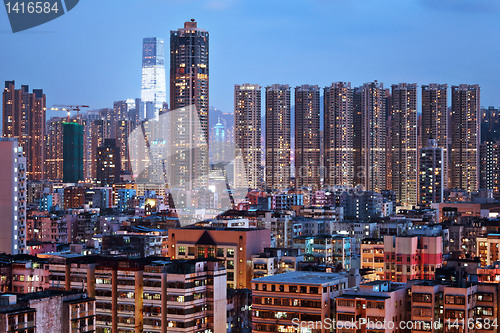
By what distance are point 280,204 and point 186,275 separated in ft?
81.2

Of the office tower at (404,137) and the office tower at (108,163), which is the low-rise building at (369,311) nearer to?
the office tower at (404,137)

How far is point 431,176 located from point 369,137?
1088 centimetres

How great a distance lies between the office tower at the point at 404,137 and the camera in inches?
1922

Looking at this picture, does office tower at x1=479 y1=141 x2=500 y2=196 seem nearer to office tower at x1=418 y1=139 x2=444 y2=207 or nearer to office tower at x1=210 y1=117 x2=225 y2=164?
office tower at x1=418 y1=139 x2=444 y2=207

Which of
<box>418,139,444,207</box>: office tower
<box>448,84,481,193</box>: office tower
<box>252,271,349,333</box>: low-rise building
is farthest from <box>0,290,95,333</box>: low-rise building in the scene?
<box>448,84,481,193</box>: office tower

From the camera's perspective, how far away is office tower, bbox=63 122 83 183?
199ft

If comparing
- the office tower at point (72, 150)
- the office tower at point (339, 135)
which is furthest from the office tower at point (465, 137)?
the office tower at point (72, 150)

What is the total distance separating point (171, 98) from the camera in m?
45.7

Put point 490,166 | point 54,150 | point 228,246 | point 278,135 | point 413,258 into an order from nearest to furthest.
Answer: point 413,258
point 228,246
point 490,166
point 278,135
point 54,150

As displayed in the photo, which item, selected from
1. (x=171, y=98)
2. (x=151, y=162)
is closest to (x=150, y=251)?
(x=171, y=98)

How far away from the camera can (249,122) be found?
50125 millimetres

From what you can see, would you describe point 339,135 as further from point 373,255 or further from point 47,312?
point 47,312

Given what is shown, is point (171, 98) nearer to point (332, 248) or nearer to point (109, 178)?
point (109, 178)

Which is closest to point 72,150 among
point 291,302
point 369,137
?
point 369,137
